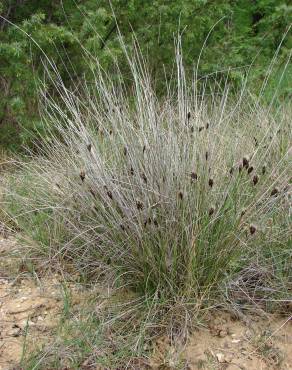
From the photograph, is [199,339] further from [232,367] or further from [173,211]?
[173,211]

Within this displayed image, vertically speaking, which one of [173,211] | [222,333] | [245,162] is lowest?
[222,333]

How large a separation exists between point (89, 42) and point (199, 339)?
3255 millimetres

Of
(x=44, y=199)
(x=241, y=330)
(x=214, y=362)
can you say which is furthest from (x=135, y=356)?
(x=44, y=199)

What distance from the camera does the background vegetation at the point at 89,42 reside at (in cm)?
488

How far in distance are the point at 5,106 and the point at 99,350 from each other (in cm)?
375

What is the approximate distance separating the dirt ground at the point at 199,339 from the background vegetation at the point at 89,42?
8.46 ft

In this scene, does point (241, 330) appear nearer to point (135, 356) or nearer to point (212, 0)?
point (135, 356)

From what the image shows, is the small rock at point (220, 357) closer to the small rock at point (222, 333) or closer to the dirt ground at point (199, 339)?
the dirt ground at point (199, 339)

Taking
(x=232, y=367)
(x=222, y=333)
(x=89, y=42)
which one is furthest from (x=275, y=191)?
(x=89, y=42)

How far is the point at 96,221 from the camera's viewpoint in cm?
274

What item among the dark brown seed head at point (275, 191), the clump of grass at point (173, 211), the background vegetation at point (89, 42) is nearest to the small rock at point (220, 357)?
the clump of grass at point (173, 211)

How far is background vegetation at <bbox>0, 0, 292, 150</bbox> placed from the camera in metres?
4.88

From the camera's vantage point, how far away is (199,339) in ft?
7.85

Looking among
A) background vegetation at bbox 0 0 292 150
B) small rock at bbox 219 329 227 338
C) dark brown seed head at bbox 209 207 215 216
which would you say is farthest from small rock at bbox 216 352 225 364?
background vegetation at bbox 0 0 292 150
